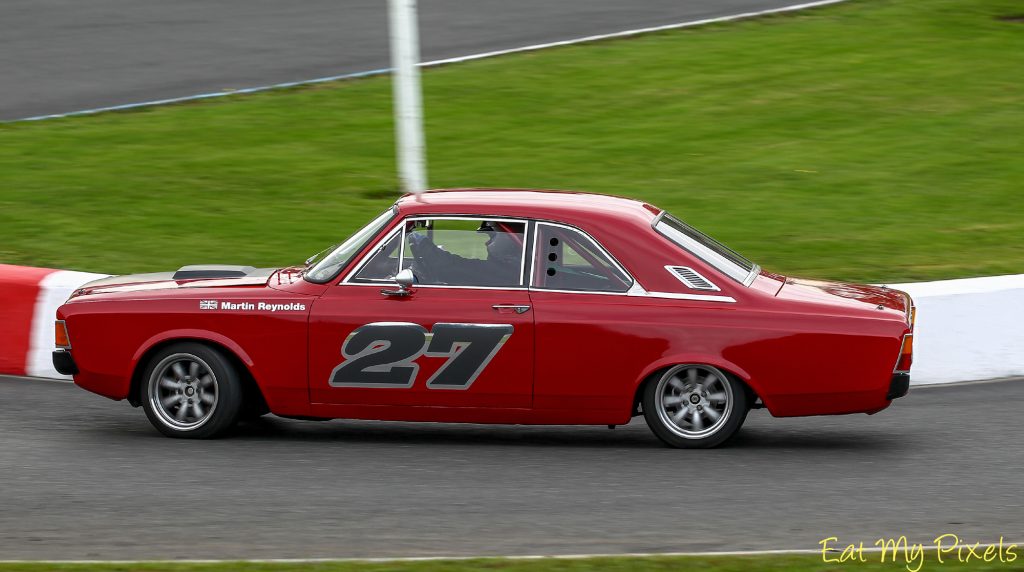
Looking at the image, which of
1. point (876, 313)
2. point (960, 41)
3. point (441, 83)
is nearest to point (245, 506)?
point (876, 313)

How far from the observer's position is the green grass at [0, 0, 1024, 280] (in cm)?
1266

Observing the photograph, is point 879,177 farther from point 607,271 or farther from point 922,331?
point 607,271

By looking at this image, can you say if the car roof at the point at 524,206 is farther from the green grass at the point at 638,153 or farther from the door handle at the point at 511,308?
the green grass at the point at 638,153

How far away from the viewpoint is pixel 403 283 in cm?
820

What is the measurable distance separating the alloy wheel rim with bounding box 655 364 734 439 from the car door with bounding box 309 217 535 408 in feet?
2.62

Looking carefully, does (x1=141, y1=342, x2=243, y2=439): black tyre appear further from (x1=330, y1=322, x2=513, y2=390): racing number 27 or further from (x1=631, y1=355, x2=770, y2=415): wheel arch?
(x1=631, y1=355, x2=770, y2=415): wheel arch

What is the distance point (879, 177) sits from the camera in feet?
48.3

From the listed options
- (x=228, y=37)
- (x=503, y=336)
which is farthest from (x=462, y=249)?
(x=228, y=37)

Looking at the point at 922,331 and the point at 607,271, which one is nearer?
the point at 607,271

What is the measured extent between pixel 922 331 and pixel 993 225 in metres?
3.56

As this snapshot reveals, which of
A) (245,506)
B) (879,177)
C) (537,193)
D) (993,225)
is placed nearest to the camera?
(245,506)

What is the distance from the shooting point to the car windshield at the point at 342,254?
8.41 metres

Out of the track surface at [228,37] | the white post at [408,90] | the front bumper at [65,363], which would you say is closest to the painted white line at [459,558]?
the front bumper at [65,363]

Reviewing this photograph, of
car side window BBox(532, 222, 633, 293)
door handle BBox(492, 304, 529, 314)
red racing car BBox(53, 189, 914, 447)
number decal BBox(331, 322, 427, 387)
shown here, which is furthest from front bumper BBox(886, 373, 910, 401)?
number decal BBox(331, 322, 427, 387)
